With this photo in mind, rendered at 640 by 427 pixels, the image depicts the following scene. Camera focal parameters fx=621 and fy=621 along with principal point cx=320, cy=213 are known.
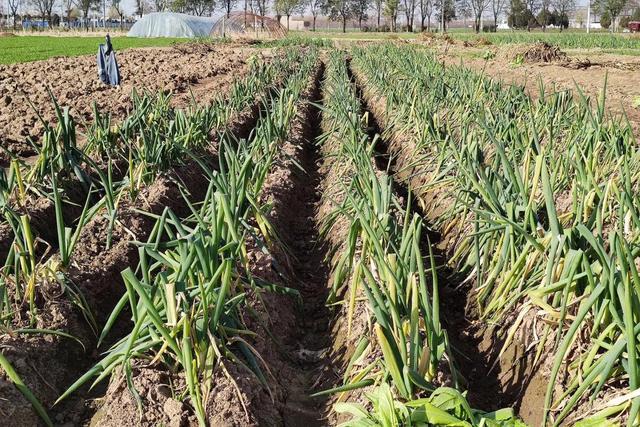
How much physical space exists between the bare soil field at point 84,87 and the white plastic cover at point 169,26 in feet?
77.5

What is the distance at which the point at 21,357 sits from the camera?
2.42 m

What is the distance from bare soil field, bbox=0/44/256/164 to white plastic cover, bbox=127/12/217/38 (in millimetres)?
23616

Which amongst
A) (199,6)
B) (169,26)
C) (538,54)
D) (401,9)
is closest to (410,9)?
(401,9)

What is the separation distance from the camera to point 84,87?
10.5 metres

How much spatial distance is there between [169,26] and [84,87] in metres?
32.6

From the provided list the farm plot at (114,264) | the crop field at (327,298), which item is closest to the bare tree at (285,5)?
the farm plot at (114,264)

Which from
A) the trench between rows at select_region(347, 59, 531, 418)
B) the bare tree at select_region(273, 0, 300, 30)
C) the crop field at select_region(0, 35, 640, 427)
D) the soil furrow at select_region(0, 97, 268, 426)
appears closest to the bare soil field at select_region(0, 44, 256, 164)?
the soil furrow at select_region(0, 97, 268, 426)

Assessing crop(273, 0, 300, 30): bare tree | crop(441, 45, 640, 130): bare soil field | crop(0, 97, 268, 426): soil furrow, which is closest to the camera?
crop(0, 97, 268, 426): soil furrow

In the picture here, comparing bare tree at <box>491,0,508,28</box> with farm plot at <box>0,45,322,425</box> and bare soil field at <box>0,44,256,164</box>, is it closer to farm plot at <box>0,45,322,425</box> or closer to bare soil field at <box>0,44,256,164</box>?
bare soil field at <box>0,44,256,164</box>

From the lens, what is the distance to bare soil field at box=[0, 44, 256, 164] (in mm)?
7048

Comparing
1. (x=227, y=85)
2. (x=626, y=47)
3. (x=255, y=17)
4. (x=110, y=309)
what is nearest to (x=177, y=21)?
(x=255, y=17)

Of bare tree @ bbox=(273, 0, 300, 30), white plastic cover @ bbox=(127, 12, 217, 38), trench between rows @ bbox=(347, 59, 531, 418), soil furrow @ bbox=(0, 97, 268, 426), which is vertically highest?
bare tree @ bbox=(273, 0, 300, 30)

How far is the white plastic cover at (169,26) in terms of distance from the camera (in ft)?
134

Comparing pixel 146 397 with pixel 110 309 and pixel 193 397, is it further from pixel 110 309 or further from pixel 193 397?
pixel 110 309
